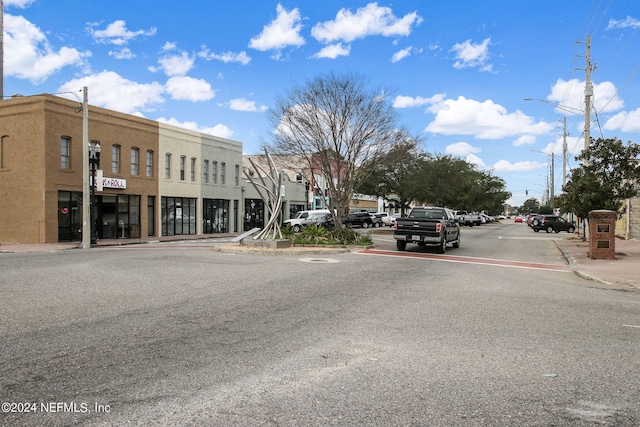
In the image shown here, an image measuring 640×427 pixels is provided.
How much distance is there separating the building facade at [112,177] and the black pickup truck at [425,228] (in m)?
15.6

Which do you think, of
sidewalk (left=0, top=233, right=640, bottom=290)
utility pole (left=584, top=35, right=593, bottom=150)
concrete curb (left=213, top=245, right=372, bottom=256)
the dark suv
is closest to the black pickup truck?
concrete curb (left=213, top=245, right=372, bottom=256)

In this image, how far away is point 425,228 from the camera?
66.0 feet

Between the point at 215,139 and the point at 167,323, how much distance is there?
111 feet

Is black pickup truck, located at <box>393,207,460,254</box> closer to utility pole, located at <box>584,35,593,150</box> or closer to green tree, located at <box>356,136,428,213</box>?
utility pole, located at <box>584,35,593,150</box>

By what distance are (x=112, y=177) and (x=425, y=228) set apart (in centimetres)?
1961

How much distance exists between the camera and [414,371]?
200 inches

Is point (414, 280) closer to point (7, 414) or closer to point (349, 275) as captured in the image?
point (349, 275)

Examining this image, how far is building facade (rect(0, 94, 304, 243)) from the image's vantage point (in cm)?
2625

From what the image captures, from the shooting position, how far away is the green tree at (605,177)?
20500mm

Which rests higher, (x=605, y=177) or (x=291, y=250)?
(x=605, y=177)

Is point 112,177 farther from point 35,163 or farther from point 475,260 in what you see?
point 475,260

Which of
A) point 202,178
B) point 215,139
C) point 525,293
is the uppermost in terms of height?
point 215,139

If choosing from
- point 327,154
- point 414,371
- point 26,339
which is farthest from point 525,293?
point 327,154

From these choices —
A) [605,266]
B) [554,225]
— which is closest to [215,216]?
[605,266]
